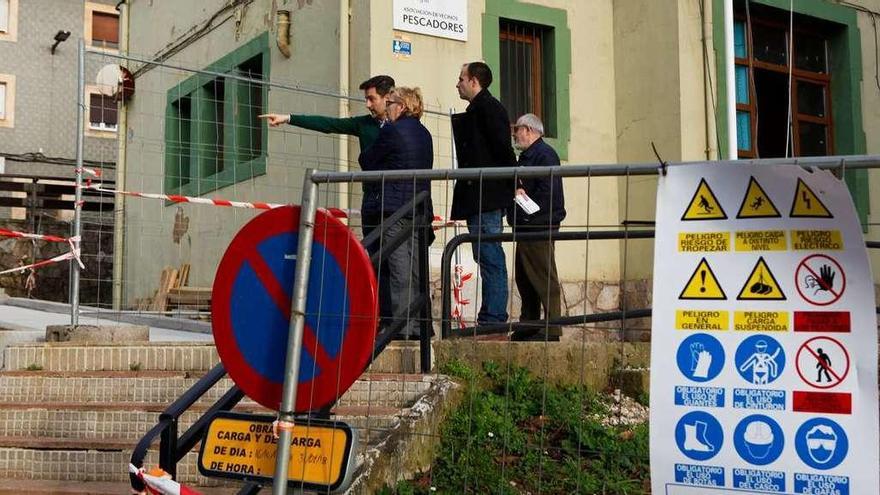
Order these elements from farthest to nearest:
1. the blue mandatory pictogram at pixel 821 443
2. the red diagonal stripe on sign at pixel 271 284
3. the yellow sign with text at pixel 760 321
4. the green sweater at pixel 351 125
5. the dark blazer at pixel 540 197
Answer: the green sweater at pixel 351 125 < the dark blazer at pixel 540 197 < the red diagonal stripe on sign at pixel 271 284 < the yellow sign with text at pixel 760 321 < the blue mandatory pictogram at pixel 821 443

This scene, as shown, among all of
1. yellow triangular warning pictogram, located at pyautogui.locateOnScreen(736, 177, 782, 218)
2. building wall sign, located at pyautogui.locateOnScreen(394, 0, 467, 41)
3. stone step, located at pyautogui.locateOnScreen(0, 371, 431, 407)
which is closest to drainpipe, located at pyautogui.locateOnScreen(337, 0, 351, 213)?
building wall sign, located at pyautogui.locateOnScreen(394, 0, 467, 41)

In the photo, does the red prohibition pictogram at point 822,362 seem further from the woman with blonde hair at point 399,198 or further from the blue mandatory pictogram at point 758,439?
the woman with blonde hair at point 399,198

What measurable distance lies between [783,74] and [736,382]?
1084 centimetres

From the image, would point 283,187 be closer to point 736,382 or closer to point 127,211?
point 127,211

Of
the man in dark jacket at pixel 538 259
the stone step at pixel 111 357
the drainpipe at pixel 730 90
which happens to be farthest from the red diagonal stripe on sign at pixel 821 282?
the drainpipe at pixel 730 90

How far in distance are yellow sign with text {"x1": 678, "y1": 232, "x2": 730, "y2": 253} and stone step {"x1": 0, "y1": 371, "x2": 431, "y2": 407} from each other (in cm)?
293

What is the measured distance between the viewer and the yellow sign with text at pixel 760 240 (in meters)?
2.87

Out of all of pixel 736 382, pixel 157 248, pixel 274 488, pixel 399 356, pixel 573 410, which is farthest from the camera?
pixel 157 248

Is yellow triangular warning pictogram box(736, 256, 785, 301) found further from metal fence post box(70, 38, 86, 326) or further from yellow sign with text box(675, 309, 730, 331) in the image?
metal fence post box(70, 38, 86, 326)

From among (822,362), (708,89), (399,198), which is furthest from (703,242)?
(708,89)

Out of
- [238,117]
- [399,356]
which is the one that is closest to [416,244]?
[399,356]

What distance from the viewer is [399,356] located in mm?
5926

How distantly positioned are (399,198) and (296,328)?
4.74 feet

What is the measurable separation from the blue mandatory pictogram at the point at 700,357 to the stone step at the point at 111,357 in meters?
4.18
